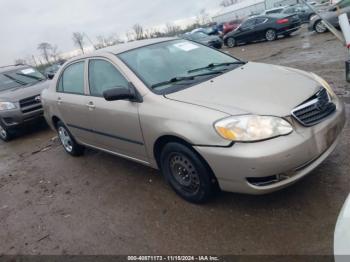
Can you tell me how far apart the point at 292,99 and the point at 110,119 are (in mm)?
2081

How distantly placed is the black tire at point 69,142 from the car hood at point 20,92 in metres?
2.70

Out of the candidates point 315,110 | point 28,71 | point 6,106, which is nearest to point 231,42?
point 28,71

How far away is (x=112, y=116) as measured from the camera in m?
4.09

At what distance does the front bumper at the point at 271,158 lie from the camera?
286cm

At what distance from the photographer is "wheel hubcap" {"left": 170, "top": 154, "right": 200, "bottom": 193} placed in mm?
3408

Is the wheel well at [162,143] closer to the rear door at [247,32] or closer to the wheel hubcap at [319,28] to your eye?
the wheel hubcap at [319,28]

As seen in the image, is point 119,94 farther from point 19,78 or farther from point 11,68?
point 11,68

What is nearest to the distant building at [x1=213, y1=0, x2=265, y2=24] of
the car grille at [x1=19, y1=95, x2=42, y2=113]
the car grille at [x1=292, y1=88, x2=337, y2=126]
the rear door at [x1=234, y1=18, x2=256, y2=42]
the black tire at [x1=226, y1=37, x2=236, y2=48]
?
the black tire at [x1=226, y1=37, x2=236, y2=48]

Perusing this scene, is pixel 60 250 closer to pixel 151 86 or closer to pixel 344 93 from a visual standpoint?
pixel 151 86

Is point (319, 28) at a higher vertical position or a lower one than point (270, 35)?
higher

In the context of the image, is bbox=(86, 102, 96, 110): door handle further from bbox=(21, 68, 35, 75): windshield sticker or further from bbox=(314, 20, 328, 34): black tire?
bbox=(314, 20, 328, 34): black tire

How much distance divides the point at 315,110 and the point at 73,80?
3.40 metres

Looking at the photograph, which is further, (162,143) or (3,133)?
(3,133)

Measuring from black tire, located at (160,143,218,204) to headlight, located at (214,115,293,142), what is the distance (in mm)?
443
